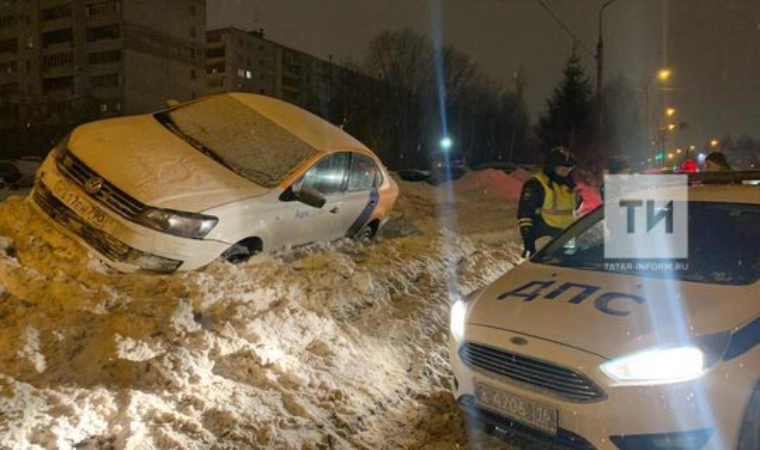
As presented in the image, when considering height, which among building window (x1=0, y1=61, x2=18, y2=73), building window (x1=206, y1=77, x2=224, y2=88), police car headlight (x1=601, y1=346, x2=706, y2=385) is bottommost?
police car headlight (x1=601, y1=346, x2=706, y2=385)

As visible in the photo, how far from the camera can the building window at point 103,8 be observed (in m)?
54.4

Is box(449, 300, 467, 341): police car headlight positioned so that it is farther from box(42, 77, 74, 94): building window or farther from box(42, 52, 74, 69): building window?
box(42, 77, 74, 94): building window

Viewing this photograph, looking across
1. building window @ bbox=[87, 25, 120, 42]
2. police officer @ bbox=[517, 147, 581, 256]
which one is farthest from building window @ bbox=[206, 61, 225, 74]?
police officer @ bbox=[517, 147, 581, 256]

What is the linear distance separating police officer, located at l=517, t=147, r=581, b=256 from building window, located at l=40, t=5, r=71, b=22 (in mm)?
61586

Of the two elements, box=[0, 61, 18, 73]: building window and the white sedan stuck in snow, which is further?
box=[0, 61, 18, 73]: building window

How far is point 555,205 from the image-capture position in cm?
634

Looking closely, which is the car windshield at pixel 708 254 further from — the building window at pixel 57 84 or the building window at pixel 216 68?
the building window at pixel 216 68

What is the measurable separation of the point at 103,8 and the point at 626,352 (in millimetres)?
61828

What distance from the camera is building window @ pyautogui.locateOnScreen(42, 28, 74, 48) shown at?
188 feet

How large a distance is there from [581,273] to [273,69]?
78.2 m

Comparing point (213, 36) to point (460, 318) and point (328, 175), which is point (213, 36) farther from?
point (460, 318)

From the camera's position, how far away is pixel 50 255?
16.9 feet

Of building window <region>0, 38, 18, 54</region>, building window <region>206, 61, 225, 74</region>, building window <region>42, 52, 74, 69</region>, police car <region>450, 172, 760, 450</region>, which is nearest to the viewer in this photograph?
police car <region>450, 172, 760, 450</region>

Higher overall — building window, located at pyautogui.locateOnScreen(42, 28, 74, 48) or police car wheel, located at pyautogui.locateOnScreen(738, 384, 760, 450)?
building window, located at pyautogui.locateOnScreen(42, 28, 74, 48)
